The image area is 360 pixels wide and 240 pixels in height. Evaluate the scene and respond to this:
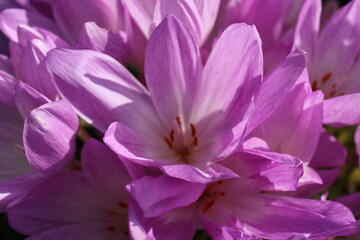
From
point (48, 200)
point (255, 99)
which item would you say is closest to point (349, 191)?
point (255, 99)

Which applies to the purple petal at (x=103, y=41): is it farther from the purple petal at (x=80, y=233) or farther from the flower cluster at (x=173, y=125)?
the purple petal at (x=80, y=233)

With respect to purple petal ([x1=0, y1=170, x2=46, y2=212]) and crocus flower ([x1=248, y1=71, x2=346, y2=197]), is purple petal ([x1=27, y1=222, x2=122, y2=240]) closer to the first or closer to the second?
purple petal ([x1=0, y1=170, x2=46, y2=212])

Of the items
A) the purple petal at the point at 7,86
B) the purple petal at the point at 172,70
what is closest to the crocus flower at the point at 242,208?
the purple petal at the point at 172,70

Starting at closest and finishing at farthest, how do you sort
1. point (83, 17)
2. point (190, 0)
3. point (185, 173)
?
point (185, 173)
point (190, 0)
point (83, 17)

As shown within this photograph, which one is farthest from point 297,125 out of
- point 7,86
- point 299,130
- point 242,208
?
point 7,86

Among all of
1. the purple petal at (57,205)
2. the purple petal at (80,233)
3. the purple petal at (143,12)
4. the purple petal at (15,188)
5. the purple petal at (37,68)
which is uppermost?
the purple petal at (143,12)

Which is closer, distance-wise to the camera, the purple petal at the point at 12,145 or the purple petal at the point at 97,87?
the purple petal at the point at 97,87

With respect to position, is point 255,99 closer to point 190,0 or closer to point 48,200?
point 190,0

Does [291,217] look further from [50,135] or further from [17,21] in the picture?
[17,21]
